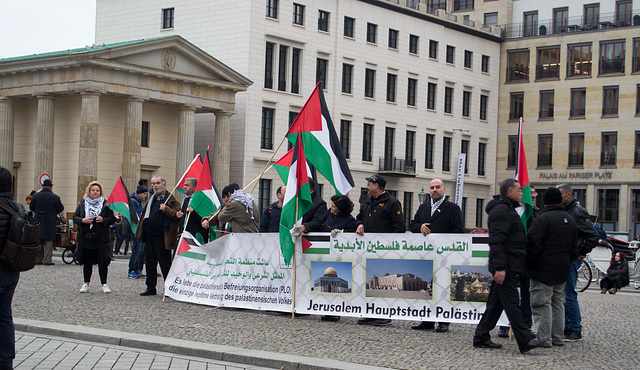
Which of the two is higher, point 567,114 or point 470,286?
point 567,114

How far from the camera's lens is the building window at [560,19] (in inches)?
2628

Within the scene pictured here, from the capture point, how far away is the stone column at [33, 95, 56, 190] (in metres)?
43.9

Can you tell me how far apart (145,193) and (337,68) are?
→ 33.7m

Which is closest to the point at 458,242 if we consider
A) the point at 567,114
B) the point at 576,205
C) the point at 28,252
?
the point at 576,205

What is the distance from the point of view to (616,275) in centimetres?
2184

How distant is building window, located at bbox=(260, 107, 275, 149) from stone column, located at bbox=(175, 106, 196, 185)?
5140 mm

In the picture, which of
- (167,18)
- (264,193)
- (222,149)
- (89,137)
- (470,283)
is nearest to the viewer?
(470,283)

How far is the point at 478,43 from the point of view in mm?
65750

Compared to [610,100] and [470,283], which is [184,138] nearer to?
[610,100]

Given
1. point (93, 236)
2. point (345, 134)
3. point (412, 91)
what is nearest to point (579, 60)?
point (412, 91)

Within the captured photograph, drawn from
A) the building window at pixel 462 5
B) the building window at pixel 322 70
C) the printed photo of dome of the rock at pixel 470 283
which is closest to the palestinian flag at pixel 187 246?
the printed photo of dome of the rock at pixel 470 283

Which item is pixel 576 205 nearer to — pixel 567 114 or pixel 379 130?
pixel 379 130

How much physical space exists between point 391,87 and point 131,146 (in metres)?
20.8

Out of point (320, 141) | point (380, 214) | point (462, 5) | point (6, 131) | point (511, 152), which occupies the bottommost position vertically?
point (380, 214)
